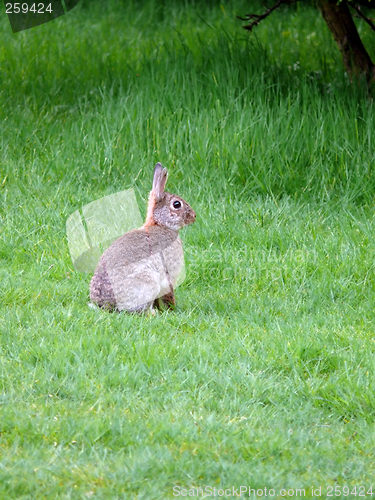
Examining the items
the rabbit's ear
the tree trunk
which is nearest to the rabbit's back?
the rabbit's ear

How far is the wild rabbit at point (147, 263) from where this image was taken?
5.31 m

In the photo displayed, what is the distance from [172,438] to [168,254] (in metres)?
1.83

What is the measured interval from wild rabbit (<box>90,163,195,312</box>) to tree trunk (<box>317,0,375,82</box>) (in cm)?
431

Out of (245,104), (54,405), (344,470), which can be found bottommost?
(344,470)

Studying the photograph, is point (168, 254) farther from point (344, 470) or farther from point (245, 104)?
point (245, 104)

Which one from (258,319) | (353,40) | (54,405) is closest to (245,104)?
(353,40)

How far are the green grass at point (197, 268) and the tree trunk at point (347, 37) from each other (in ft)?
0.84

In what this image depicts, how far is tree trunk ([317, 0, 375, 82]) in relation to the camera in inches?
355

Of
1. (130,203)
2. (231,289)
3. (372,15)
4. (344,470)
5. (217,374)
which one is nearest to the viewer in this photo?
(344,470)

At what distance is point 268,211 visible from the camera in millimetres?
7359

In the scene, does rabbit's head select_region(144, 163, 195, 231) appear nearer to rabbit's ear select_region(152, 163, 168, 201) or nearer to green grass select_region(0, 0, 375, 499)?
rabbit's ear select_region(152, 163, 168, 201)

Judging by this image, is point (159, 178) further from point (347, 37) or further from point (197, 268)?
point (347, 37)

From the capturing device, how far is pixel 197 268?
6.32 m

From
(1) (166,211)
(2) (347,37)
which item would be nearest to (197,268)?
(1) (166,211)
